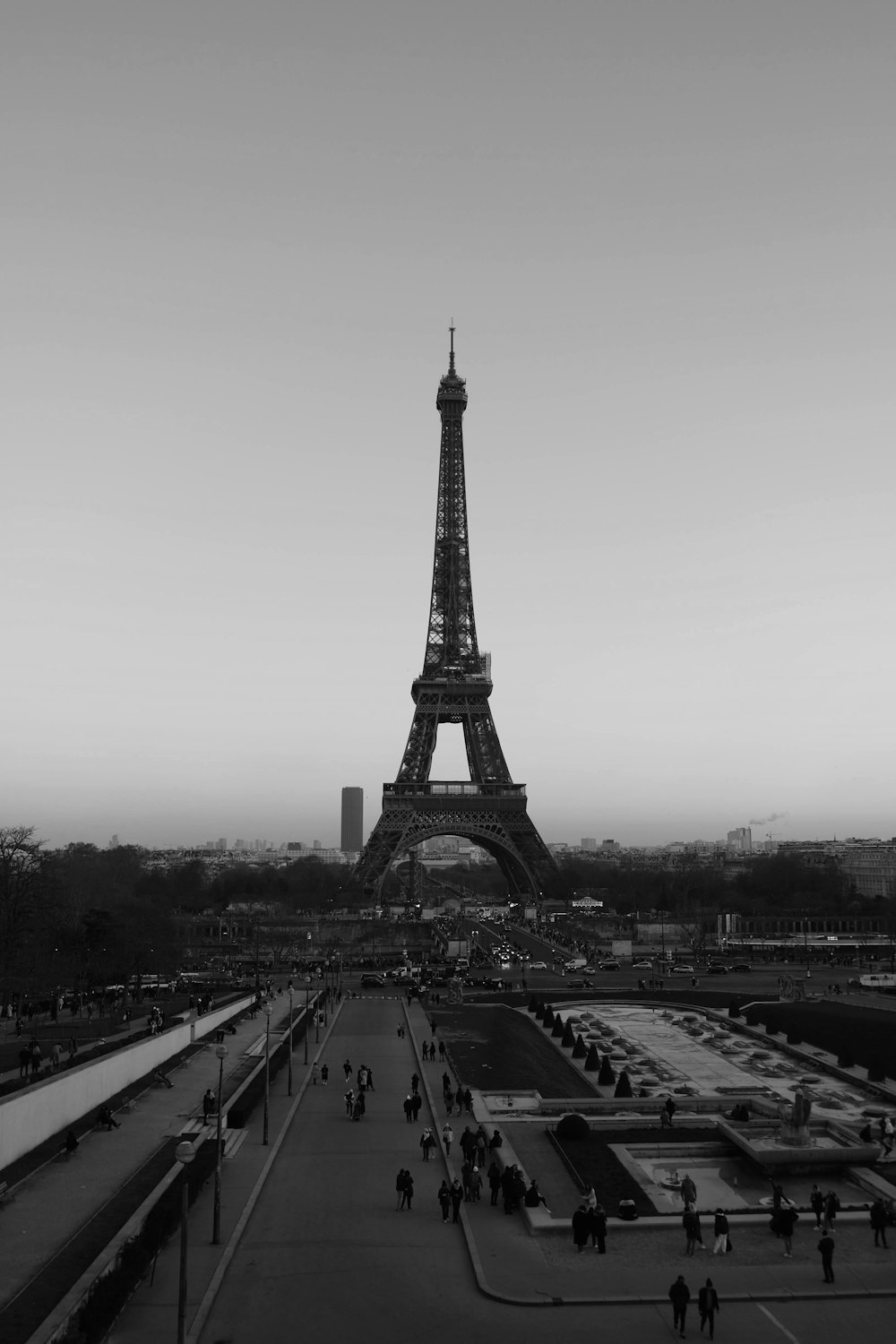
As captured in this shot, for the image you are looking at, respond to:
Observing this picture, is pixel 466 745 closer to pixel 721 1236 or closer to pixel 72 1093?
pixel 72 1093

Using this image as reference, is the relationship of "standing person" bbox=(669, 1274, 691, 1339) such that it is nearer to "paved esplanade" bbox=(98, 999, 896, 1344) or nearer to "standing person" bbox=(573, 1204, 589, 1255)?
"paved esplanade" bbox=(98, 999, 896, 1344)

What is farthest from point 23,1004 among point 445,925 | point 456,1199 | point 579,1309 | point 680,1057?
point 445,925

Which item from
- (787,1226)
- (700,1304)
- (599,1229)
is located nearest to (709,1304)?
(700,1304)

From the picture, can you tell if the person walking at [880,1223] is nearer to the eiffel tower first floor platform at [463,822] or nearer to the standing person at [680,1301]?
the standing person at [680,1301]

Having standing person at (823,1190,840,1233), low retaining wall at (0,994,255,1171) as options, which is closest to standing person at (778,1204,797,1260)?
standing person at (823,1190,840,1233)

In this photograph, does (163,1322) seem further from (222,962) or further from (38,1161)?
(222,962)

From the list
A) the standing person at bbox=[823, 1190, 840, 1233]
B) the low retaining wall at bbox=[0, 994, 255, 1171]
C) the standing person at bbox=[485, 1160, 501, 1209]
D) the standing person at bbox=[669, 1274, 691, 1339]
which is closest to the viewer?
the standing person at bbox=[669, 1274, 691, 1339]

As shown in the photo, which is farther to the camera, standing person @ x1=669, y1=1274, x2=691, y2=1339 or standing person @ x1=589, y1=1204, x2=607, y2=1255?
standing person @ x1=589, y1=1204, x2=607, y2=1255
